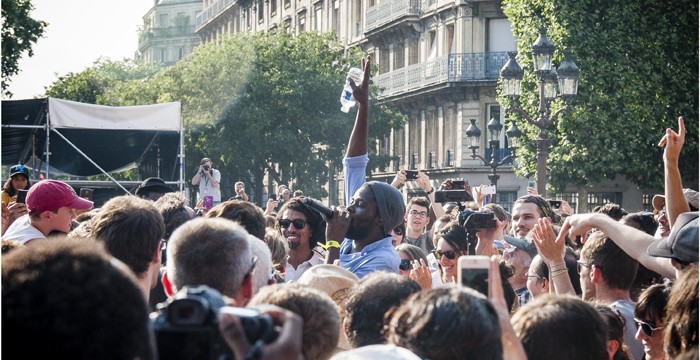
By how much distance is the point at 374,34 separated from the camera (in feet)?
158

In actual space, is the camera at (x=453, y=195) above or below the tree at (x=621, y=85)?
below

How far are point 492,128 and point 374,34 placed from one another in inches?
948

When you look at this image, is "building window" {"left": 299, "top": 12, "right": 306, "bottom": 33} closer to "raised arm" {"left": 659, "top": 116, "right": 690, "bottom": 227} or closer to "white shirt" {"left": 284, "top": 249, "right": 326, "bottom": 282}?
"white shirt" {"left": 284, "top": 249, "right": 326, "bottom": 282}

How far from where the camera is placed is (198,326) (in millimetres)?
1874

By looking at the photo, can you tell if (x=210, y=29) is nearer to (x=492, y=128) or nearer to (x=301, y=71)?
(x=301, y=71)

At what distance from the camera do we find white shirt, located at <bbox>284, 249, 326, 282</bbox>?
675 centimetres

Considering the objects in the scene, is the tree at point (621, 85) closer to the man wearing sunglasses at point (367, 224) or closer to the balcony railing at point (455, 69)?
the balcony railing at point (455, 69)

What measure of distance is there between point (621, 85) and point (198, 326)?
98.7 feet

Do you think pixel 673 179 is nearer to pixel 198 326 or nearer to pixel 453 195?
pixel 453 195

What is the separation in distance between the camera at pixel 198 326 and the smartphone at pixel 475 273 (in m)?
1.23

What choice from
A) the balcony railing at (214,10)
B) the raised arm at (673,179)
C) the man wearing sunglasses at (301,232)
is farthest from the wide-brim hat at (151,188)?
the balcony railing at (214,10)

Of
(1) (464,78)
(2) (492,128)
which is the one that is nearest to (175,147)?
(2) (492,128)

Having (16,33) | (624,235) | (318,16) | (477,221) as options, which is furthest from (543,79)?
(318,16)

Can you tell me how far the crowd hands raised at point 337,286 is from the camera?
1870mm
